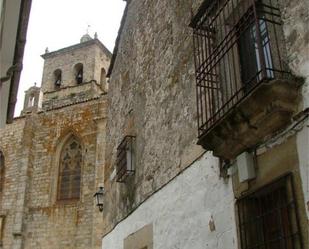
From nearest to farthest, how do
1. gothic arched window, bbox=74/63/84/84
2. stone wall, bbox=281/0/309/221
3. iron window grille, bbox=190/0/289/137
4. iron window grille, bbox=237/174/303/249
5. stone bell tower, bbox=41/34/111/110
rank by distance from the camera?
1. stone wall, bbox=281/0/309/221
2. iron window grille, bbox=237/174/303/249
3. iron window grille, bbox=190/0/289/137
4. stone bell tower, bbox=41/34/111/110
5. gothic arched window, bbox=74/63/84/84

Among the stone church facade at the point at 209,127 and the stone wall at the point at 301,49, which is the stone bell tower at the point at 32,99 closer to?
the stone church facade at the point at 209,127

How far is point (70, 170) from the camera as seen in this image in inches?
864

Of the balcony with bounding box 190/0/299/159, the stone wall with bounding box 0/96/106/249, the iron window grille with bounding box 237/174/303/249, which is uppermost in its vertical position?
the stone wall with bounding box 0/96/106/249

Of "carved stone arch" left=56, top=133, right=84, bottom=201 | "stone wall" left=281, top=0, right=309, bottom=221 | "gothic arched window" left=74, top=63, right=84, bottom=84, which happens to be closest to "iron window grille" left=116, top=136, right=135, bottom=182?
"stone wall" left=281, top=0, right=309, bottom=221

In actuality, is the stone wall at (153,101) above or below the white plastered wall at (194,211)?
above

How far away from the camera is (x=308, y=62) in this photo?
415 centimetres

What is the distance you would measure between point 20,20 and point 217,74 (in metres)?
2.52

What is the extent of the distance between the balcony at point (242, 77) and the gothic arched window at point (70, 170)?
15858 millimetres

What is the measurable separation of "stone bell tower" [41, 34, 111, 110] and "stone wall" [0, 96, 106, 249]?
571 cm

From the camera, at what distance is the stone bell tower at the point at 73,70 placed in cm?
2942

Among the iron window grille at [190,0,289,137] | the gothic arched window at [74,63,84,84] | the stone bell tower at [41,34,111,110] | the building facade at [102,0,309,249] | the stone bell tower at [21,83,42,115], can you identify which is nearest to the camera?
the building facade at [102,0,309,249]

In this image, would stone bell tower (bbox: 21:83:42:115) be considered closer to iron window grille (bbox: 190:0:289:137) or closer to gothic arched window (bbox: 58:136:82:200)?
gothic arched window (bbox: 58:136:82:200)

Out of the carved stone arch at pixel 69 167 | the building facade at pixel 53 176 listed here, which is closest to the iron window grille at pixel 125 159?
the building facade at pixel 53 176

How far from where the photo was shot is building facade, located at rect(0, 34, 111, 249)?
20328 millimetres
